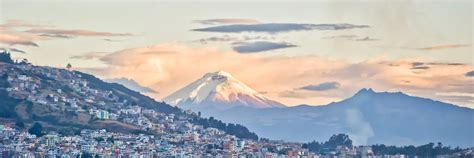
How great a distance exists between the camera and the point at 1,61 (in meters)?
140

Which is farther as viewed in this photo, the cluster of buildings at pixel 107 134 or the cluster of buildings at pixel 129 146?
the cluster of buildings at pixel 107 134

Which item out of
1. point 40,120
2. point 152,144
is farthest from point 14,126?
point 152,144

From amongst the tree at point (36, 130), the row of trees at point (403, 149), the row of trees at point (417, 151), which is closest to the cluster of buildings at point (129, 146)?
the tree at point (36, 130)

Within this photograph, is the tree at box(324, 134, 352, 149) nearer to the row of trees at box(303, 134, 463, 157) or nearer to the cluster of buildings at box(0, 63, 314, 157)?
the row of trees at box(303, 134, 463, 157)

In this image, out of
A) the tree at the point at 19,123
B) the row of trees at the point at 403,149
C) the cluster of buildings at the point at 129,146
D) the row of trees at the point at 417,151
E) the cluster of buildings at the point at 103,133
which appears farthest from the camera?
the row of trees at the point at 403,149

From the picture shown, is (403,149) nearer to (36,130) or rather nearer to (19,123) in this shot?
(36,130)

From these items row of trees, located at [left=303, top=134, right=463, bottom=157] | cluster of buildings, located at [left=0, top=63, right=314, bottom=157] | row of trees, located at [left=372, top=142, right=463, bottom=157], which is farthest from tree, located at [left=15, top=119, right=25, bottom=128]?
row of trees, located at [left=372, top=142, right=463, bottom=157]

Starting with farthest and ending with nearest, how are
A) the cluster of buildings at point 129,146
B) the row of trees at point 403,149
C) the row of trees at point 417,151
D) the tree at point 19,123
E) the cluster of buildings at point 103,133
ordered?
1. the row of trees at point 403,149
2. the row of trees at point 417,151
3. the tree at point 19,123
4. the cluster of buildings at point 103,133
5. the cluster of buildings at point 129,146

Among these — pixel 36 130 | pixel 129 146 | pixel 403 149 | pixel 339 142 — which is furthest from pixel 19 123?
pixel 403 149

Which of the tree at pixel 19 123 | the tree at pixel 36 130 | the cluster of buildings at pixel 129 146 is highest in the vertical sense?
the tree at pixel 19 123

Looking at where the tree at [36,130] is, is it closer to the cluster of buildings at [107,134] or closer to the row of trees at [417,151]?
the cluster of buildings at [107,134]

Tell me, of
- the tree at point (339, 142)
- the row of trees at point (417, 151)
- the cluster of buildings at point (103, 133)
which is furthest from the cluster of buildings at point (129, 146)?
the tree at point (339, 142)

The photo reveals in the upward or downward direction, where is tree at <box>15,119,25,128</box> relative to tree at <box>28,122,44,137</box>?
upward

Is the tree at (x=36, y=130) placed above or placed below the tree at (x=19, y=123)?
below
